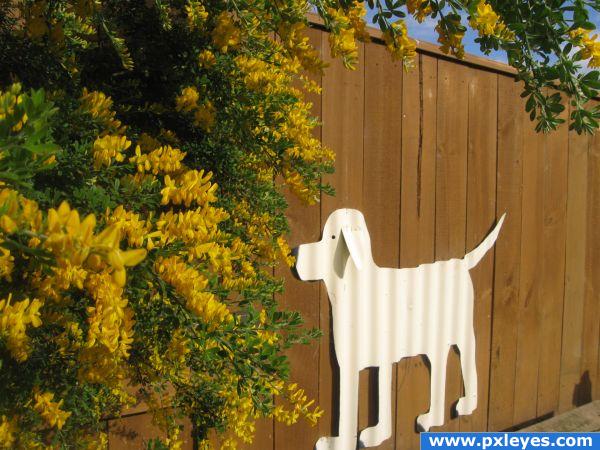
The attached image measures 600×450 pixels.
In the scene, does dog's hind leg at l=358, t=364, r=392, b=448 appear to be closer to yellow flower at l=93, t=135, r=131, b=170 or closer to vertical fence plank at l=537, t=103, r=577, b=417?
vertical fence plank at l=537, t=103, r=577, b=417

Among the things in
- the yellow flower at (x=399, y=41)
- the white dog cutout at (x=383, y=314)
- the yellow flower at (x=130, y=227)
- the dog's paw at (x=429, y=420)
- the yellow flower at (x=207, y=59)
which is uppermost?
the yellow flower at (x=399, y=41)

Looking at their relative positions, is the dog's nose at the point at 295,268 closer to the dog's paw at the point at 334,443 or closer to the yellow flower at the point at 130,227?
the dog's paw at the point at 334,443

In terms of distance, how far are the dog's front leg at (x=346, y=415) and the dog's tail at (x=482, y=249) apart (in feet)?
3.26

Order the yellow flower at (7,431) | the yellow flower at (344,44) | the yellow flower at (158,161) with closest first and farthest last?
the yellow flower at (7,431) < the yellow flower at (158,161) < the yellow flower at (344,44)

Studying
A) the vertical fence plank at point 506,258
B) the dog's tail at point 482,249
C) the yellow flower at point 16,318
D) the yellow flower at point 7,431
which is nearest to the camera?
the yellow flower at point 16,318

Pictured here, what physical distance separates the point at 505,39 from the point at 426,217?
1.78m

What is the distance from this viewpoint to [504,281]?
3715mm

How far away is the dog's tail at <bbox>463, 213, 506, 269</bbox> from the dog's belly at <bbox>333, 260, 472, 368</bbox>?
0.24ft

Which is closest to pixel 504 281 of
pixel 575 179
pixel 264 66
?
pixel 575 179

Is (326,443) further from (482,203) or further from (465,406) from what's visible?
(482,203)

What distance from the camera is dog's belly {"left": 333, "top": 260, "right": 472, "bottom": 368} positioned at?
9.56 feet

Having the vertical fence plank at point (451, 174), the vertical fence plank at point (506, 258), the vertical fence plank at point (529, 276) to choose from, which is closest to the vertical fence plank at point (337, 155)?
the vertical fence plank at point (451, 174)

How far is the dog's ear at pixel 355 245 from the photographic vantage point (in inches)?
110

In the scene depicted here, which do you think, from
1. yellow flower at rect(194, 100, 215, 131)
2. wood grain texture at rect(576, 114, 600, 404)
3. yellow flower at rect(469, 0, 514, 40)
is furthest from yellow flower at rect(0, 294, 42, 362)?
wood grain texture at rect(576, 114, 600, 404)
